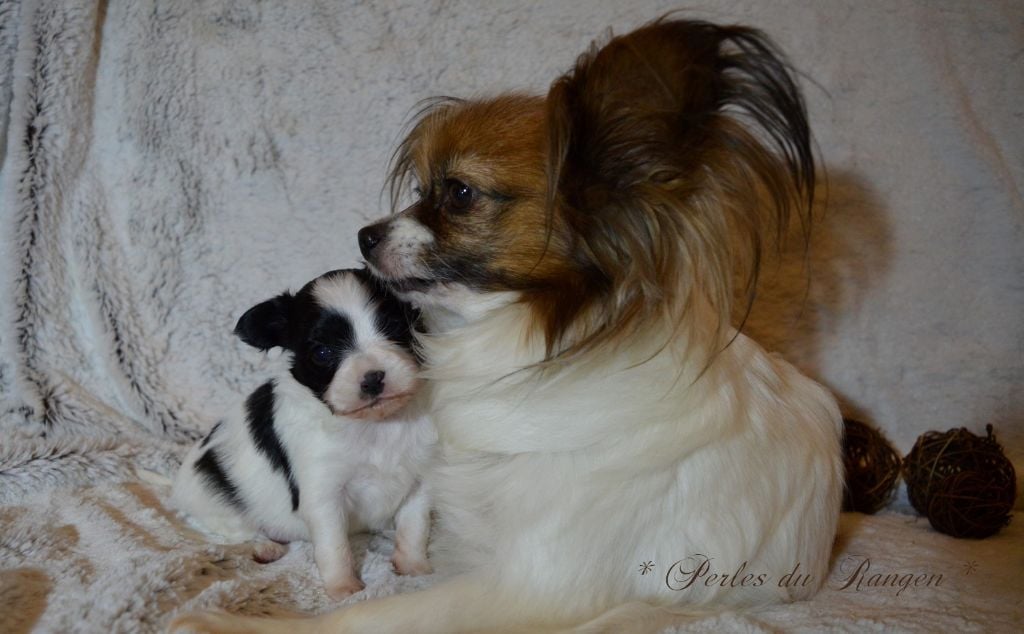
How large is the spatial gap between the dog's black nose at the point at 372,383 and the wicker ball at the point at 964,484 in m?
1.63

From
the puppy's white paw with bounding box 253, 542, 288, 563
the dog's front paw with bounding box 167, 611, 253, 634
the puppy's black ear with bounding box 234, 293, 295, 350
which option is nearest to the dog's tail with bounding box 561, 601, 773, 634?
the dog's front paw with bounding box 167, 611, 253, 634

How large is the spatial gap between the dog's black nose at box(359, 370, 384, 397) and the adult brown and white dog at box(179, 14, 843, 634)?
0.43ft

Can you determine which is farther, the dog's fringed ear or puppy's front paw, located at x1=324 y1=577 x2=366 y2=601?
puppy's front paw, located at x1=324 y1=577 x2=366 y2=601

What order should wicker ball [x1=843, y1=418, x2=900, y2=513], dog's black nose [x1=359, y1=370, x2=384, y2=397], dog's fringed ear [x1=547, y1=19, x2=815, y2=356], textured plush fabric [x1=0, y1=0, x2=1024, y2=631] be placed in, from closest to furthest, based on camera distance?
dog's fringed ear [x1=547, y1=19, x2=815, y2=356]
dog's black nose [x1=359, y1=370, x2=384, y2=397]
wicker ball [x1=843, y1=418, x2=900, y2=513]
textured plush fabric [x1=0, y1=0, x2=1024, y2=631]

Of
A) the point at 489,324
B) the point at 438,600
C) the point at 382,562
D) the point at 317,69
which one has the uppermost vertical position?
the point at 317,69

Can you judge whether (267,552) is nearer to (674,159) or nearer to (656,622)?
(656,622)

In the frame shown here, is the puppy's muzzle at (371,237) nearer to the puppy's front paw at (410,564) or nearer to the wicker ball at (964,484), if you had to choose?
the puppy's front paw at (410,564)

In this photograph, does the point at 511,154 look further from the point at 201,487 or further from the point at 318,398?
the point at 201,487

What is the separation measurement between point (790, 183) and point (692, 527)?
75cm

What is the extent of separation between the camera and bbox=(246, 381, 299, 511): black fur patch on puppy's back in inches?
92.1

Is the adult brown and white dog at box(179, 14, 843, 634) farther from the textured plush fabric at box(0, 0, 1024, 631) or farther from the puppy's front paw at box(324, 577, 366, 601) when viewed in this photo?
the textured plush fabric at box(0, 0, 1024, 631)

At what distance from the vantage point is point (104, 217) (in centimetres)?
303

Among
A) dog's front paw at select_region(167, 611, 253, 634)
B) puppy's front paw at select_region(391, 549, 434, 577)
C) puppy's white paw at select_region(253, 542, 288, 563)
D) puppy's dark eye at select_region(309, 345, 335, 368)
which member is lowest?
puppy's white paw at select_region(253, 542, 288, 563)

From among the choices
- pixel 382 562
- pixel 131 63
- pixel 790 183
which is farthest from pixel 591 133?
pixel 131 63
